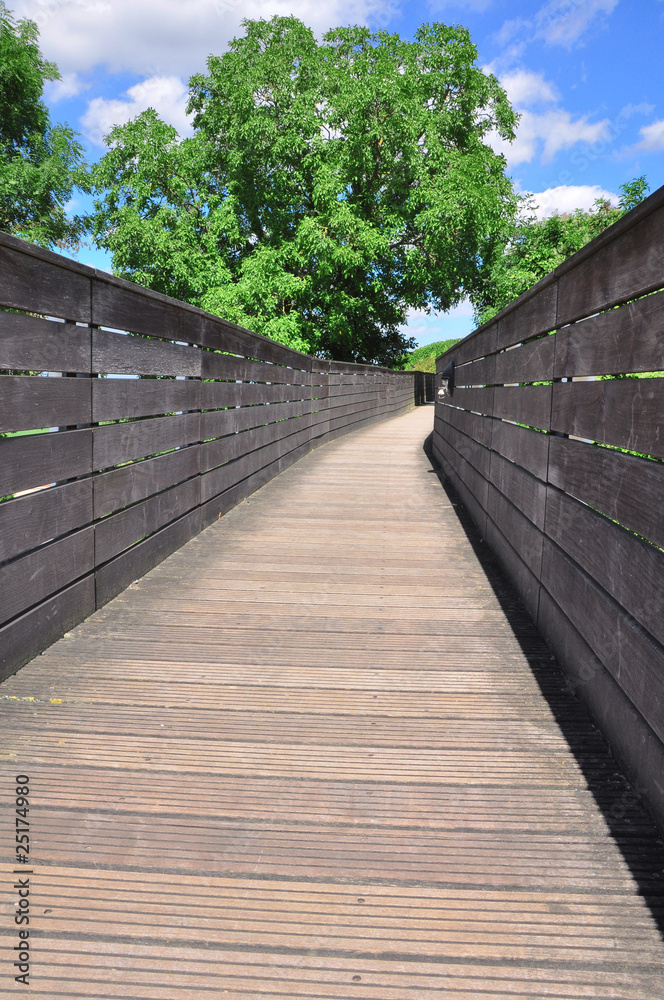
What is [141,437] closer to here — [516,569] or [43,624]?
[43,624]

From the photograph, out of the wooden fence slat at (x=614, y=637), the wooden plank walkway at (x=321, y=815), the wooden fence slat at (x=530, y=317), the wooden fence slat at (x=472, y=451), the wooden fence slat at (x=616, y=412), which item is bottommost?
the wooden plank walkway at (x=321, y=815)

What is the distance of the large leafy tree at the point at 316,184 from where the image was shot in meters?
24.0

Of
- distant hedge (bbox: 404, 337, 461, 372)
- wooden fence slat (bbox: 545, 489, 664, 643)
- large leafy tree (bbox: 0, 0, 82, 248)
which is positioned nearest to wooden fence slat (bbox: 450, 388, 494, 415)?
wooden fence slat (bbox: 545, 489, 664, 643)

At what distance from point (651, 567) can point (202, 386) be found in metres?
4.13

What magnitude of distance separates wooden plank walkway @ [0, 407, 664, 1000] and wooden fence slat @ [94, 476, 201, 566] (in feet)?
1.24

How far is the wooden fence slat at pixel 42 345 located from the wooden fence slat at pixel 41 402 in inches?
2.1

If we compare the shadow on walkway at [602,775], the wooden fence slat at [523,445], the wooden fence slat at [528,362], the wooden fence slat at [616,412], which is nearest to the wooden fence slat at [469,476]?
the wooden fence slat at [523,445]

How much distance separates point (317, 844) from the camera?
80.2 inches

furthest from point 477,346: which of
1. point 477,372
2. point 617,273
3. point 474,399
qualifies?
point 617,273

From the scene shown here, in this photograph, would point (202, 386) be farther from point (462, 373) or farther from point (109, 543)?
point (462, 373)

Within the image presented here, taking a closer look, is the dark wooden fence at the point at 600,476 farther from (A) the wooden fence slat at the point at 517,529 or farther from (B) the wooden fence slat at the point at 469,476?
(B) the wooden fence slat at the point at 469,476

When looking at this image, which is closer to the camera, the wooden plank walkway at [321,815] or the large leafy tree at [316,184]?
the wooden plank walkway at [321,815]

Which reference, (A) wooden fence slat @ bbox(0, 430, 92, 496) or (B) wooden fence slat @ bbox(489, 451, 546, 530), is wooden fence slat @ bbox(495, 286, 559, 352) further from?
(A) wooden fence slat @ bbox(0, 430, 92, 496)

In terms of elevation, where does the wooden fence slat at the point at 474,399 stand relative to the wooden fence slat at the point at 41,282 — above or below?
below
